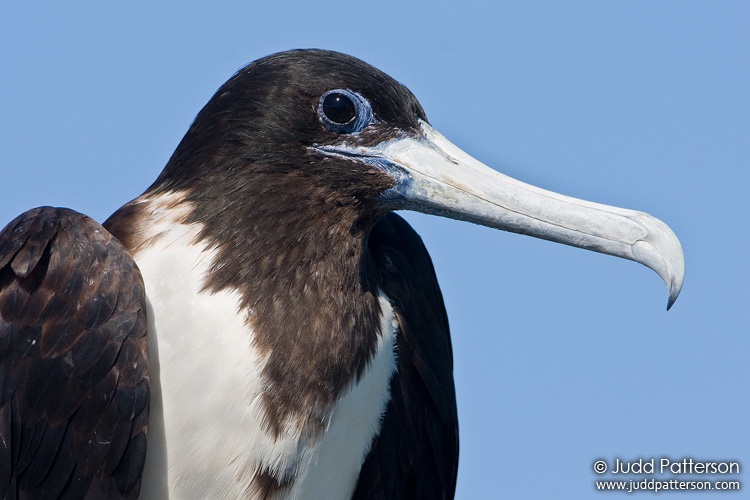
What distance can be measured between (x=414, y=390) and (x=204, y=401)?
1068mm

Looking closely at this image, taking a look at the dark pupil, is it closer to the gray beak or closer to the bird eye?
the bird eye

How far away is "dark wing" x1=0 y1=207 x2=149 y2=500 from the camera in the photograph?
4625 mm

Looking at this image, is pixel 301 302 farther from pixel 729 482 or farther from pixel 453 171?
pixel 729 482

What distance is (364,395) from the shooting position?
16.6 ft

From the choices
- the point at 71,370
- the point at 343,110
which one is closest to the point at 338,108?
the point at 343,110

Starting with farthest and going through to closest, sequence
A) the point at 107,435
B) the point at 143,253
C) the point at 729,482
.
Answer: the point at 729,482 → the point at 143,253 → the point at 107,435

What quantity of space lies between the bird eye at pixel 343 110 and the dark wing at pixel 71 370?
892 millimetres

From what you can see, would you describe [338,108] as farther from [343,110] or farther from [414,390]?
[414,390]

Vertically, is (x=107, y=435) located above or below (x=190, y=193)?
below

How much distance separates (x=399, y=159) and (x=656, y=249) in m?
0.99

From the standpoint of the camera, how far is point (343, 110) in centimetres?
499

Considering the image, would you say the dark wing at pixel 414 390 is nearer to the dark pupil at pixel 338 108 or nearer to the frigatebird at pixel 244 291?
the frigatebird at pixel 244 291

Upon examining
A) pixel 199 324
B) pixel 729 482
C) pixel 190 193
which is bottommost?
pixel 729 482

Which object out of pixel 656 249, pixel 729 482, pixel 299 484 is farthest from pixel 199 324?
pixel 729 482
